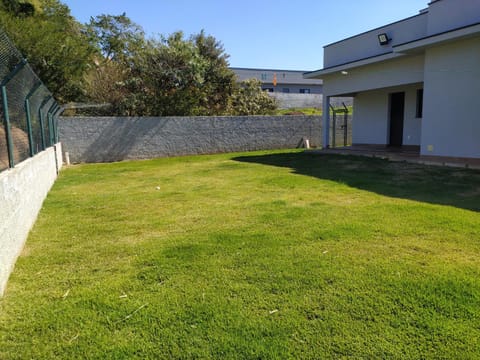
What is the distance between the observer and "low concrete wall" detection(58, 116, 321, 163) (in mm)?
14180

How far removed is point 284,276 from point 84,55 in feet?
66.3

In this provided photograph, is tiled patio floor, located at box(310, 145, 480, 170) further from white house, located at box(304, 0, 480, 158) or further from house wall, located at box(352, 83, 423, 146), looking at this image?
house wall, located at box(352, 83, 423, 146)

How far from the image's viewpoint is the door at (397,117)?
14.2 metres

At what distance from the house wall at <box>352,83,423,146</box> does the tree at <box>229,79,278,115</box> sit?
769 cm

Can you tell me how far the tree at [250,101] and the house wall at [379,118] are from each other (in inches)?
303

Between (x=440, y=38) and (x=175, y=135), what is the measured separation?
35.5 ft

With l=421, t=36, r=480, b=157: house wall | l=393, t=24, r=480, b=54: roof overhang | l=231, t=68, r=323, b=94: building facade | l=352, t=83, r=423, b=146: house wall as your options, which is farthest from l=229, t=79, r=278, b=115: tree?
l=231, t=68, r=323, b=94: building facade

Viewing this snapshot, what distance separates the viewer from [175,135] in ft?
52.3

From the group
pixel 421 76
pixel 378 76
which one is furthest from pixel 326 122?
pixel 421 76

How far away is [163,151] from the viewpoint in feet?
51.7

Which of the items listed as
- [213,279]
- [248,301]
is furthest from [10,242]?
[248,301]

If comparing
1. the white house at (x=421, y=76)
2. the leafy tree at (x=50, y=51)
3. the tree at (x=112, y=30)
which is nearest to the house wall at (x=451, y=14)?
the white house at (x=421, y=76)

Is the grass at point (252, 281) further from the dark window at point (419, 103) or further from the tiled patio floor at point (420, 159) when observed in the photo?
the dark window at point (419, 103)

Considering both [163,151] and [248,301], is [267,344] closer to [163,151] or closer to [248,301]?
[248,301]
